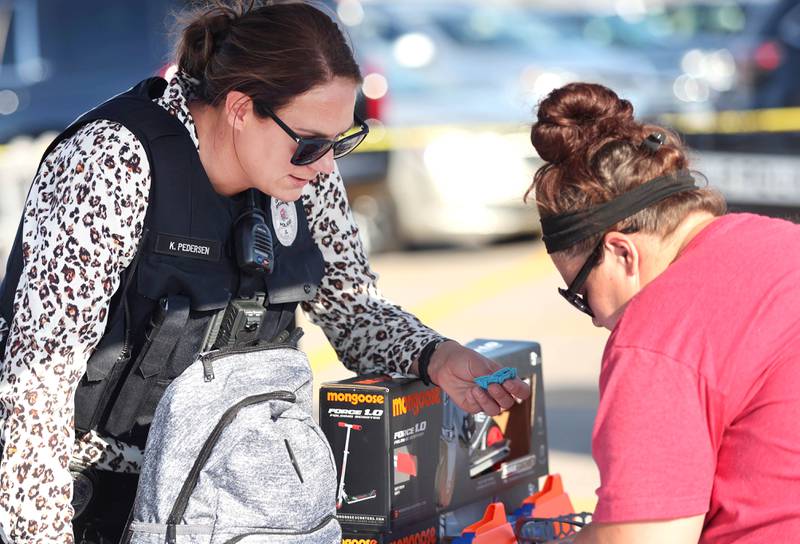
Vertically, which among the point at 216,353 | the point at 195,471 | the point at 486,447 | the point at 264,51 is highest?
the point at 264,51

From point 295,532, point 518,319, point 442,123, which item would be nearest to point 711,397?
point 295,532

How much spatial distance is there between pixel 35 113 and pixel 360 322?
516 centimetres

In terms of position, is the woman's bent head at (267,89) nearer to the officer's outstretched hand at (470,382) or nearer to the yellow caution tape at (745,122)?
the officer's outstretched hand at (470,382)

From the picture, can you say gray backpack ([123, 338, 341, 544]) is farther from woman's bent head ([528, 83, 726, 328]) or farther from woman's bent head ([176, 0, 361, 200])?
woman's bent head ([528, 83, 726, 328])

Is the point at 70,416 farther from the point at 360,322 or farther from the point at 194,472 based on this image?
the point at 360,322

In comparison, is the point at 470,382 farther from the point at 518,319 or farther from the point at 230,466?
the point at 518,319

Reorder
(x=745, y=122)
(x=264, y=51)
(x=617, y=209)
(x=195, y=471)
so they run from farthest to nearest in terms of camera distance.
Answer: (x=745, y=122) < (x=264, y=51) < (x=195, y=471) < (x=617, y=209)

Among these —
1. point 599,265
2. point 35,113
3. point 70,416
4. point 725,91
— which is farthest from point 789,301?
point 725,91

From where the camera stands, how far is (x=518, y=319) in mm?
7777

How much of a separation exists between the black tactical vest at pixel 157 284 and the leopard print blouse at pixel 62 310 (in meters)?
0.04

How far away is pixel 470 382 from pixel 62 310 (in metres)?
0.97

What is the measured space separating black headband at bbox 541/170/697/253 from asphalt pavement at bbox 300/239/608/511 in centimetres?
206

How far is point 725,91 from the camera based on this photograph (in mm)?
9094

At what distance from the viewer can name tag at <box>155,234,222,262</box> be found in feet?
8.57
